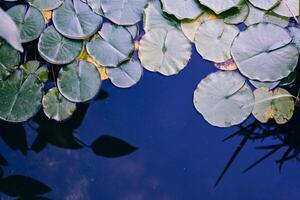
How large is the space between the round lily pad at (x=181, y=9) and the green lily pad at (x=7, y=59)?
623 millimetres

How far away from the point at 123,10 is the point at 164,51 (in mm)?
239

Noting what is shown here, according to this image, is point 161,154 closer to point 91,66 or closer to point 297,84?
point 91,66

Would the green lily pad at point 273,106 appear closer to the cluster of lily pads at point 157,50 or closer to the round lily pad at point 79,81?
the cluster of lily pads at point 157,50

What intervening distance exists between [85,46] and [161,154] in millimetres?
516

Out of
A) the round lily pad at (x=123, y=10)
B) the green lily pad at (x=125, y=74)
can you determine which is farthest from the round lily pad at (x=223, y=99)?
the round lily pad at (x=123, y=10)

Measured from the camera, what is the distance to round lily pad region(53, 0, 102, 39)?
146 centimetres

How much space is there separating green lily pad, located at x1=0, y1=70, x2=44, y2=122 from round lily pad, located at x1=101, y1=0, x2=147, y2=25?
0.39 meters

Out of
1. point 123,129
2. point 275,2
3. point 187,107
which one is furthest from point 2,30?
point 275,2

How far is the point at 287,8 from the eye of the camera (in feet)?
5.03

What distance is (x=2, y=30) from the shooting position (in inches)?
31.6

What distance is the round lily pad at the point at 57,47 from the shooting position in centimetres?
144

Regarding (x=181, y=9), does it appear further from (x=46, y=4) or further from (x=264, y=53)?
(x=46, y=4)

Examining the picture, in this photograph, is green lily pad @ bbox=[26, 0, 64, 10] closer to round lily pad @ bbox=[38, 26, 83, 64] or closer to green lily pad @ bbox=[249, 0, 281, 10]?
round lily pad @ bbox=[38, 26, 83, 64]

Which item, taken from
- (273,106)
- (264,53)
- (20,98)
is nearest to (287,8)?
(264,53)
